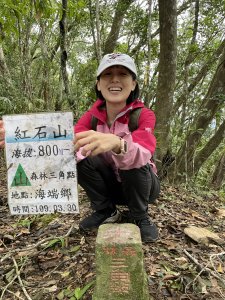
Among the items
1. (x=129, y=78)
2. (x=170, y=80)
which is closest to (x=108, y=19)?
(x=170, y=80)

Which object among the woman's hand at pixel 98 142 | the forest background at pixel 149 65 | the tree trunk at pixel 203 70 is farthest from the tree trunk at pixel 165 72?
the woman's hand at pixel 98 142

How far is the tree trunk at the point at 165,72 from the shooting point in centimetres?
396

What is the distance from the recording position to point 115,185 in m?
2.35

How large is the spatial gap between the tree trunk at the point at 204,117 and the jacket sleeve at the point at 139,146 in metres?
2.55

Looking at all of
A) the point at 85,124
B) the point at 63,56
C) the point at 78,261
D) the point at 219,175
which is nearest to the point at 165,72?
the point at 63,56

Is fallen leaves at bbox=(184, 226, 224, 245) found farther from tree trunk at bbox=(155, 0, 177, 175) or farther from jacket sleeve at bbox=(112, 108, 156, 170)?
tree trunk at bbox=(155, 0, 177, 175)

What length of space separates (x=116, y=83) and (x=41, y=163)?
2.58ft

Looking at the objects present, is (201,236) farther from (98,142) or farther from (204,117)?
(204,117)

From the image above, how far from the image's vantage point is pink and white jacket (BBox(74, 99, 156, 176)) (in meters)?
1.83

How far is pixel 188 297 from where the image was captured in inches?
65.9

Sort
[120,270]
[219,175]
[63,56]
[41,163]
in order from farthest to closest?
[219,175] < [63,56] < [41,163] < [120,270]

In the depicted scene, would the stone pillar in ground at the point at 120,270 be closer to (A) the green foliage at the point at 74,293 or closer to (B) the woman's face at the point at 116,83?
(A) the green foliage at the point at 74,293

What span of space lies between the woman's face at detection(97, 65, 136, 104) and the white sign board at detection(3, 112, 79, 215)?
1.47 ft

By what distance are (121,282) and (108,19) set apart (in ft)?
19.8
